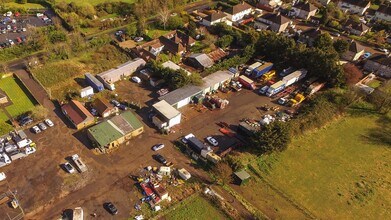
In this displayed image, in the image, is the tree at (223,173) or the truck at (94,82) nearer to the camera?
the tree at (223,173)

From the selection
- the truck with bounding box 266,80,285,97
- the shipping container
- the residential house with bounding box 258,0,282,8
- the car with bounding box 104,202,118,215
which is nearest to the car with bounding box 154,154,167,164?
the car with bounding box 104,202,118,215

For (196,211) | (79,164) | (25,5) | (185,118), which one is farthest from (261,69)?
(25,5)

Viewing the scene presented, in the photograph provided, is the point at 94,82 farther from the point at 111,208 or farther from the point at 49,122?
the point at 111,208

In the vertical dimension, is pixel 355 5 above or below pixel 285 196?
above

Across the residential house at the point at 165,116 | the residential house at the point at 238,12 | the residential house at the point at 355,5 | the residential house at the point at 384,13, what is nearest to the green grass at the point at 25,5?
the residential house at the point at 238,12

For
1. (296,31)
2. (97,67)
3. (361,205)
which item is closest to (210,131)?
(361,205)

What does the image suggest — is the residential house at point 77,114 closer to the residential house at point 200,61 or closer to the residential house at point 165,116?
the residential house at point 165,116

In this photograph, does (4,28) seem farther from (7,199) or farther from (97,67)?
(7,199)
